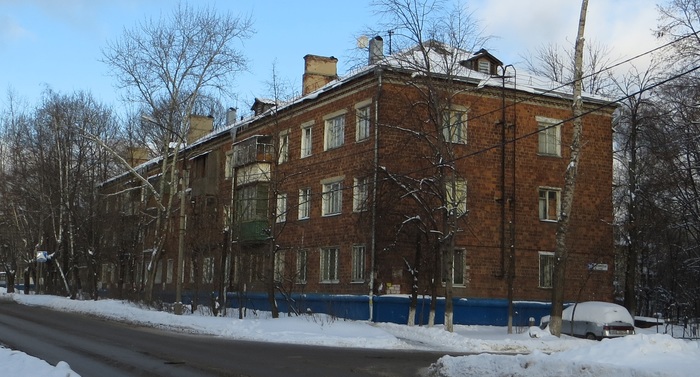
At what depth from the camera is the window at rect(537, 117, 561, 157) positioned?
34.5 metres

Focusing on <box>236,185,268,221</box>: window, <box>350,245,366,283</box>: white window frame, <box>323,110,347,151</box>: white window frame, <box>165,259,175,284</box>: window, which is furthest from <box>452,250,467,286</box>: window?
<box>165,259,175,284</box>: window

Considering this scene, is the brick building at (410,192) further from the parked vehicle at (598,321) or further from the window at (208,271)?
the parked vehicle at (598,321)

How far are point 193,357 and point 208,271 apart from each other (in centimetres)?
2263

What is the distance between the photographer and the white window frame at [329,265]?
34.0 m

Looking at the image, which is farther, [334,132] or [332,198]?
[334,132]

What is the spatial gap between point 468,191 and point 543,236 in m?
4.57

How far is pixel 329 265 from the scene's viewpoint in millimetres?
34594

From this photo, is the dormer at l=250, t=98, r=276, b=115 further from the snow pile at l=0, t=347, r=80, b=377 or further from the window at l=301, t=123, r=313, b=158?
the snow pile at l=0, t=347, r=80, b=377

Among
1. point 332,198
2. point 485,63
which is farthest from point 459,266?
point 485,63

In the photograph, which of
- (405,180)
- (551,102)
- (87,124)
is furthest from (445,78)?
(87,124)

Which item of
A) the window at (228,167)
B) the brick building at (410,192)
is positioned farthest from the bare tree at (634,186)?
the window at (228,167)

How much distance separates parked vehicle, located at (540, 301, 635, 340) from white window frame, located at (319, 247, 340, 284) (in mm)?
10592

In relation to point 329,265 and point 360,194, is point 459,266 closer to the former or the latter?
point 360,194

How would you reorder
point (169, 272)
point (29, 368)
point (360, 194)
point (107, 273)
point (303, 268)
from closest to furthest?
point (29, 368) < point (360, 194) < point (303, 268) < point (169, 272) < point (107, 273)
